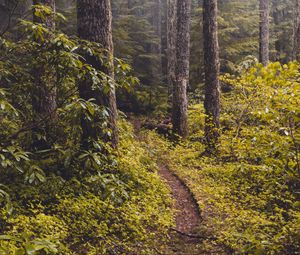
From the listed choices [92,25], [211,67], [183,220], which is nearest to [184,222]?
[183,220]

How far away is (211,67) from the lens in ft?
36.7

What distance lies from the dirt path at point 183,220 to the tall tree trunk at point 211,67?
7.82 ft

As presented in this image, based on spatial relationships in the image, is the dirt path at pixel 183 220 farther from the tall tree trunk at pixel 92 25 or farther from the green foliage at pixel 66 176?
the tall tree trunk at pixel 92 25

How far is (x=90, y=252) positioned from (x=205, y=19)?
8.54m

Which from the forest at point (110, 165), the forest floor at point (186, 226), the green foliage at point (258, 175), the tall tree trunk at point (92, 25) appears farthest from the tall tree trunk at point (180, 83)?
the tall tree trunk at point (92, 25)

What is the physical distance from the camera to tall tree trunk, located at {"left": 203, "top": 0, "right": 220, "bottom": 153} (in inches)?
435

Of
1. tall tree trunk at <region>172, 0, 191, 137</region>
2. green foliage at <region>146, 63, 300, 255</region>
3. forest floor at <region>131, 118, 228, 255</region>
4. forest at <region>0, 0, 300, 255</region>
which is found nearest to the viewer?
green foliage at <region>146, 63, 300, 255</region>

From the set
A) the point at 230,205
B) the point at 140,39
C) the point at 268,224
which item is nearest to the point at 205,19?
the point at 230,205

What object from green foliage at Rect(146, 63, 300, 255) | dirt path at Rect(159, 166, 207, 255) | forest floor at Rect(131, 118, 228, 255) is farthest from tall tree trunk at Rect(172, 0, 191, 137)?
forest floor at Rect(131, 118, 228, 255)

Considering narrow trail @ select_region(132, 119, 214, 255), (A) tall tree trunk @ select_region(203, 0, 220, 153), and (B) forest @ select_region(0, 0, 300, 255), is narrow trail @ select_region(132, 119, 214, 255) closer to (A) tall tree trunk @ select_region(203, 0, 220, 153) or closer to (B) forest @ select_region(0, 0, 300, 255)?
(B) forest @ select_region(0, 0, 300, 255)

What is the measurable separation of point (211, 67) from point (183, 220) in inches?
229

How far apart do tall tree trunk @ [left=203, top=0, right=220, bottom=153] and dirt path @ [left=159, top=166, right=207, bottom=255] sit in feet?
7.82

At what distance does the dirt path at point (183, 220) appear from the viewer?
586cm

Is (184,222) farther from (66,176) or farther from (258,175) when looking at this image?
(66,176)
